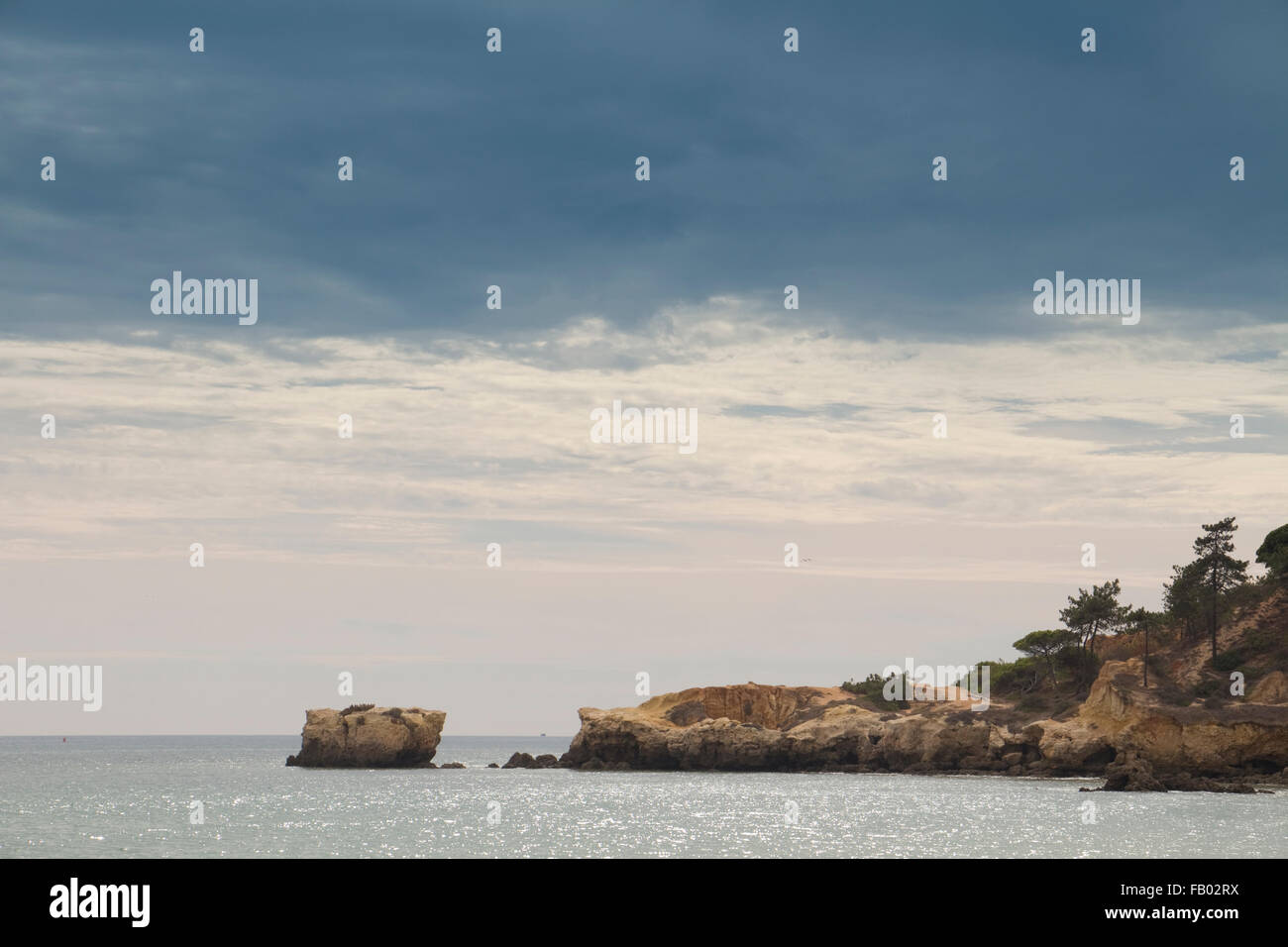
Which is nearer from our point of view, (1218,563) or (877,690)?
(1218,563)

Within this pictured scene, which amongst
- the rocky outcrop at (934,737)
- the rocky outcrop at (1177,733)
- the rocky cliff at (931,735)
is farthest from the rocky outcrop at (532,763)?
the rocky outcrop at (1177,733)

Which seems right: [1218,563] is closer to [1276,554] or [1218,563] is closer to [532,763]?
[1276,554]

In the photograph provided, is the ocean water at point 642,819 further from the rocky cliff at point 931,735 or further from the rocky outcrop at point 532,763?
the rocky outcrop at point 532,763

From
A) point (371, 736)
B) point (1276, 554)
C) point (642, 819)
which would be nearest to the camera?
point (642, 819)

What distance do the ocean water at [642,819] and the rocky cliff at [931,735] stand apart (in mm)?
4883

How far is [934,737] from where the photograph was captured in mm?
106688

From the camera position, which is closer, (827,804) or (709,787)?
(827,804)

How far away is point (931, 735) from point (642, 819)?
48.6 m

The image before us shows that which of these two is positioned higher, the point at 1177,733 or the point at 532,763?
the point at 1177,733

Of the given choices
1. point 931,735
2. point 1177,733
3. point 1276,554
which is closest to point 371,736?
point 931,735
